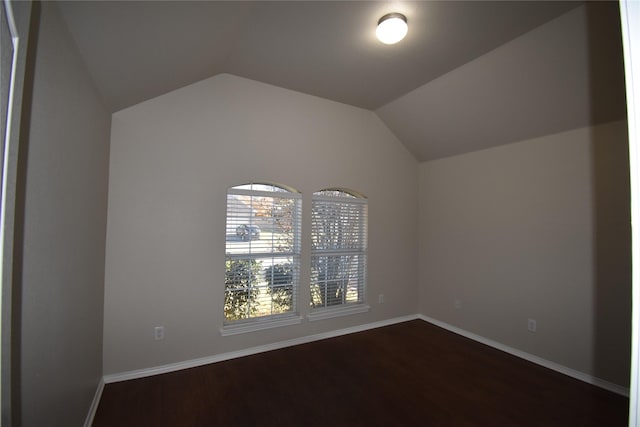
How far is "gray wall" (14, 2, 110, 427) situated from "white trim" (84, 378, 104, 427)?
9cm

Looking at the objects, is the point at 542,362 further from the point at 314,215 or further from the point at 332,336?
the point at 314,215

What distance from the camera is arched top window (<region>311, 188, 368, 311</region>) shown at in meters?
3.54

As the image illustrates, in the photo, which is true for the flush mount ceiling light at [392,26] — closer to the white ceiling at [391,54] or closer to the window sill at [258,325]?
the white ceiling at [391,54]

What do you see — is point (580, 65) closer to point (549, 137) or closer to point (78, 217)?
point (549, 137)

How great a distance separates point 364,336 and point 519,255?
2.05 meters

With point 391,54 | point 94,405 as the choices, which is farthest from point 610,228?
point 94,405

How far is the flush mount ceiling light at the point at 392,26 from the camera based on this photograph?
2.02m

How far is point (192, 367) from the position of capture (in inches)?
106

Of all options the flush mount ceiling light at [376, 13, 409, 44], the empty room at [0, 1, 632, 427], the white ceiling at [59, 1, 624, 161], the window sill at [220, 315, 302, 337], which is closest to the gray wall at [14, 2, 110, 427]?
the empty room at [0, 1, 632, 427]

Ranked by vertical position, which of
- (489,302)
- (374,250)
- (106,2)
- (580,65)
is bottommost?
(489,302)

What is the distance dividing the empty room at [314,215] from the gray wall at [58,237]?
0.06 feet

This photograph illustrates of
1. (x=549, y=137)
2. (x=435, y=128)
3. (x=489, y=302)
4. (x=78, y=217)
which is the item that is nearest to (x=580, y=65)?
(x=549, y=137)

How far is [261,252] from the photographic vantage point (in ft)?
10.3

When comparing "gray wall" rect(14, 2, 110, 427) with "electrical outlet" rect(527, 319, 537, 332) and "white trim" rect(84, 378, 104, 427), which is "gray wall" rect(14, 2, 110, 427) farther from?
"electrical outlet" rect(527, 319, 537, 332)
